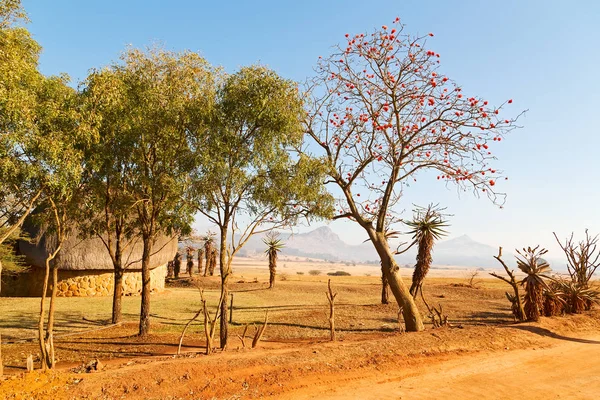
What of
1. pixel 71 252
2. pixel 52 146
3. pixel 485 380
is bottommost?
pixel 485 380

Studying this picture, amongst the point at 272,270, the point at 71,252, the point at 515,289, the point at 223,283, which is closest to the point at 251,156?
the point at 223,283

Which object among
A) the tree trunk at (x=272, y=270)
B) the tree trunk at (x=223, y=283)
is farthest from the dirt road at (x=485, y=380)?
the tree trunk at (x=272, y=270)

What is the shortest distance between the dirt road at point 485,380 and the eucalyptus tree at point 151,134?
7385 mm

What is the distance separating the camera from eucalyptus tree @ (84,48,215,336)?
13.7 m

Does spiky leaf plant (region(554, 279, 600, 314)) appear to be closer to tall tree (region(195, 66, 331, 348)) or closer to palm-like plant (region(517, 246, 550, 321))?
palm-like plant (region(517, 246, 550, 321))

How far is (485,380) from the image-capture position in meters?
9.70

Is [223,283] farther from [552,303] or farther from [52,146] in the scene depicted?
[552,303]

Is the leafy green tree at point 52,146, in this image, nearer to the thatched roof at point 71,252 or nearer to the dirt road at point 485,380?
the dirt road at point 485,380

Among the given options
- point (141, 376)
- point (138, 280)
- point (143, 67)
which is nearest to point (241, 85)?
point (143, 67)

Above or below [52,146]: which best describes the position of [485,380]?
below

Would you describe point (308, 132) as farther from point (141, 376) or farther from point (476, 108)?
point (141, 376)

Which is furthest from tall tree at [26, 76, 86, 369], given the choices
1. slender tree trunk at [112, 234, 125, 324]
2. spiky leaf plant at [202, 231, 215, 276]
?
spiky leaf plant at [202, 231, 215, 276]

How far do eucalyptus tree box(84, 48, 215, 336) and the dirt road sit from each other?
291 inches

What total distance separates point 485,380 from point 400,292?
17.6 feet
